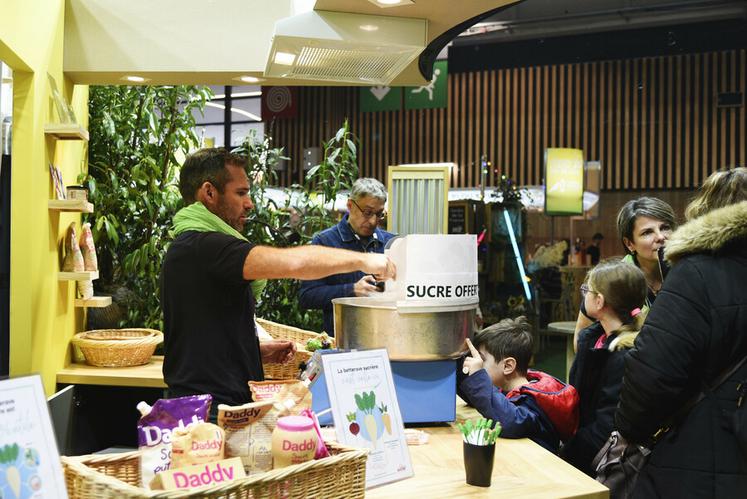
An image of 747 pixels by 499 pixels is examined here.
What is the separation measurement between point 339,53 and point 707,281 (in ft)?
4.80

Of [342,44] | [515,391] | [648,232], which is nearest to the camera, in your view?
[515,391]

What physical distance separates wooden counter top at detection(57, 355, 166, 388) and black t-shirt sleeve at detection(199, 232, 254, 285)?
66.3 inches

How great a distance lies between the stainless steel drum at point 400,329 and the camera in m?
1.87

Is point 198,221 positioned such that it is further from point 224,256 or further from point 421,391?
point 421,391

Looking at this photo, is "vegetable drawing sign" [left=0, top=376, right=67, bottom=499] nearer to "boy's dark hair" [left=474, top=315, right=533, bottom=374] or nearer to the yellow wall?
"boy's dark hair" [left=474, top=315, right=533, bottom=374]

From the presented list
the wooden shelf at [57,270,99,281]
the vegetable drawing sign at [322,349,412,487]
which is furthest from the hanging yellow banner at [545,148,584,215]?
the vegetable drawing sign at [322,349,412,487]

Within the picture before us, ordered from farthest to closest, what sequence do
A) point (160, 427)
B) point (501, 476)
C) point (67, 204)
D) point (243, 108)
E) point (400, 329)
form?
point (243, 108) → point (67, 204) → point (400, 329) → point (501, 476) → point (160, 427)

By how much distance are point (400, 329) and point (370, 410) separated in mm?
358

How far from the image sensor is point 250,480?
3.71ft

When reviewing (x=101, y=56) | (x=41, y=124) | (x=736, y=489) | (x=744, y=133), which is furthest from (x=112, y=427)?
(x=744, y=133)

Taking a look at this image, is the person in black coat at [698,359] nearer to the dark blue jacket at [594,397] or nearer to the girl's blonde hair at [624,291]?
the dark blue jacket at [594,397]

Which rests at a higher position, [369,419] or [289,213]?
[289,213]

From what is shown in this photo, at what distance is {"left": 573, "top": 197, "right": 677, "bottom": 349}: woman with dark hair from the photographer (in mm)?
2854

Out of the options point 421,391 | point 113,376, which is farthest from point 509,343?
point 113,376
